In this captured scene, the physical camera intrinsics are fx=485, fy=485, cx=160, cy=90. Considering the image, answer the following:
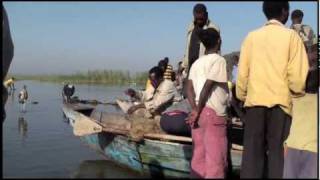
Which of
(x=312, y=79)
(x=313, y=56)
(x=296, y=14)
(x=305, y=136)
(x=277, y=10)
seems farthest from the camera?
(x=296, y=14)

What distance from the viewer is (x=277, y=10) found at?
3742mm

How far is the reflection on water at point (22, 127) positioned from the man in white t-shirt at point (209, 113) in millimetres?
8778

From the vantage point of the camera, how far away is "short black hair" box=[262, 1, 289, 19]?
12.3ft

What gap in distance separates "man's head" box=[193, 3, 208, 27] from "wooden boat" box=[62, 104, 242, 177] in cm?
134

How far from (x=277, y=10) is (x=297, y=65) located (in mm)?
463

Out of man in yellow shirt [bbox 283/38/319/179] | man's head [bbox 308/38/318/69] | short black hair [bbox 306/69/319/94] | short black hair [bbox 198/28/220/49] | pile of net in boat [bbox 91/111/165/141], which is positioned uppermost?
short black hair [bbox 198/28/220/49]

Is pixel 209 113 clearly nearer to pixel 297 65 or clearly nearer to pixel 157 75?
pixel 297 65

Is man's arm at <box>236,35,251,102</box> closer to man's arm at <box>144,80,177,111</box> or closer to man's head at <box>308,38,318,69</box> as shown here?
man's head at <box>308,38,318,69</box>

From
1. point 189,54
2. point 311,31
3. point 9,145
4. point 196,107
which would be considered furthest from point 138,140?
point 9,145

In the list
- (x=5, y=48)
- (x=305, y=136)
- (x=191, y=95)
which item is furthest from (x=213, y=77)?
(x=5, y=48)

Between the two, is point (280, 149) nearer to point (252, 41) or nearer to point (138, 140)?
point (252, 41)

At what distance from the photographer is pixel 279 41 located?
3637 mm

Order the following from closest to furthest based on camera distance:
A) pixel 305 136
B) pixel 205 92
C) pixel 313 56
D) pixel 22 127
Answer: pixel 205 92 → pixel 305 136 → pixel 313 56 → pixel 22 127

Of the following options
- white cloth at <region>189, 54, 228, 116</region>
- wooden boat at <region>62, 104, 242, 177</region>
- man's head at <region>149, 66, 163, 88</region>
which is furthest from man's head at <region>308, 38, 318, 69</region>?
man's head at <region>149, 66, 163, 88</region>
